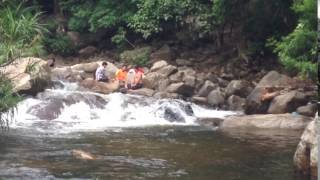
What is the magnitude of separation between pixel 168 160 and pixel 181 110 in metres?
6.90

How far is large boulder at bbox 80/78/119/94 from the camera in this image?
21.0m

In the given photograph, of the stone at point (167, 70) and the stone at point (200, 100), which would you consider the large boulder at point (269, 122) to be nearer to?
the stone at point (200, 100)

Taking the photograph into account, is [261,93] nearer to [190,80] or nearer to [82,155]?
[190,80]

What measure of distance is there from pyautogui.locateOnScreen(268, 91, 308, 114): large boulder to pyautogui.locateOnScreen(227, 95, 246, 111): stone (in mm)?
2122

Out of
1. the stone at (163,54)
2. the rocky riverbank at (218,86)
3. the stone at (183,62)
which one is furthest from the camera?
the stone at (163,54)

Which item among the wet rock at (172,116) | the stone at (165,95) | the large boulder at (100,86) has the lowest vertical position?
the wet rock at (172,116)

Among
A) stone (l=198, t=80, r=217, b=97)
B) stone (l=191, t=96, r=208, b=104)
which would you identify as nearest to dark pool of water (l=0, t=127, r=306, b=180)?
stone (l=191, t=96, r=208, b=104)

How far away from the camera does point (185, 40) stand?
27.0 meters

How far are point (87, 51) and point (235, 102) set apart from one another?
407 inches

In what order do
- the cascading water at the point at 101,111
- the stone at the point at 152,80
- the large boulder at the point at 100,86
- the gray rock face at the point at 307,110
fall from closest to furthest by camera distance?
the gray rock face at the point at 307,110 < the cascading water at the point at 101,111 < the large boulder at the point at 100,86 < the stone at the point at 152,80

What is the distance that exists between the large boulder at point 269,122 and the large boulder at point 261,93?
180 centimetres

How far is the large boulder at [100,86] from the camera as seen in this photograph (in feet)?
69.0

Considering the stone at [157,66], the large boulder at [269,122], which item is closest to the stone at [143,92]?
the stone at [157,66]

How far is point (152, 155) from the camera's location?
1201 cm
